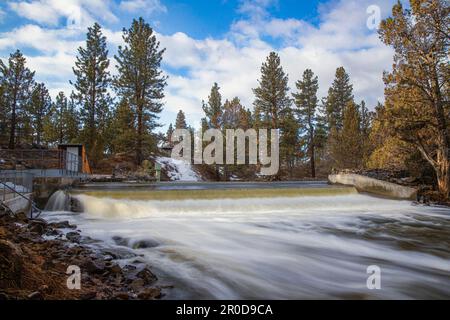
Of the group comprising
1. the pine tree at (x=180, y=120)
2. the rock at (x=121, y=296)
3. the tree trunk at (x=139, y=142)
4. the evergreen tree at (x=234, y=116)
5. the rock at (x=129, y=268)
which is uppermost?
the pine tree at (x=180, y=120)

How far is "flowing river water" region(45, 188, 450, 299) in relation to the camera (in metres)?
4.60

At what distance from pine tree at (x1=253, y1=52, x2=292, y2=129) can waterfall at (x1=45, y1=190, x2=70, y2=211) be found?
26337mm

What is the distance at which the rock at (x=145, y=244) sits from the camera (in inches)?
261

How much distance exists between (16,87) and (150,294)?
41173mm

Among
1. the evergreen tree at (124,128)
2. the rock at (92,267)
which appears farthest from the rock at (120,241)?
the evergreen tree at (124,128)

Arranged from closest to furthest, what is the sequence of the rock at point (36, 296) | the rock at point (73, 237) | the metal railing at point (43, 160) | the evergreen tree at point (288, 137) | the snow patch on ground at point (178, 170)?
1. the rock at point (36, 296)
2. the rock at point (73, 237)
3. the metal railing at point (43, 160)
4. the evergreen tree at point (288, 137)
5. the snow patch on ground at point (178, 170)

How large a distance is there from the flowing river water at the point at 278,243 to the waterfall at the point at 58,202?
0.20 ft

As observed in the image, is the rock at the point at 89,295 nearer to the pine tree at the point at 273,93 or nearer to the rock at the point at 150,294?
the rock at the point at 150,294

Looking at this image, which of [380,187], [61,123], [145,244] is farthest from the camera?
[61,123]

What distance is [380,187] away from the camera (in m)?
15.6

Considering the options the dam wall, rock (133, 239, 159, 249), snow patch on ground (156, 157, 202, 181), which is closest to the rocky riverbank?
rock (133, 239, 159, 249)

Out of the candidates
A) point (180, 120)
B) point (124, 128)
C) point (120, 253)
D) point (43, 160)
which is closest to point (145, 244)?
point (120, 253)

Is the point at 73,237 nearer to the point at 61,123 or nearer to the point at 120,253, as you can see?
the point at 120,253

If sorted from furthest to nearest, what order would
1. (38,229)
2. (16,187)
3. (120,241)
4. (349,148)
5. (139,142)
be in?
(139,142), (349,148), (16,187), (120,241), (38,229)
